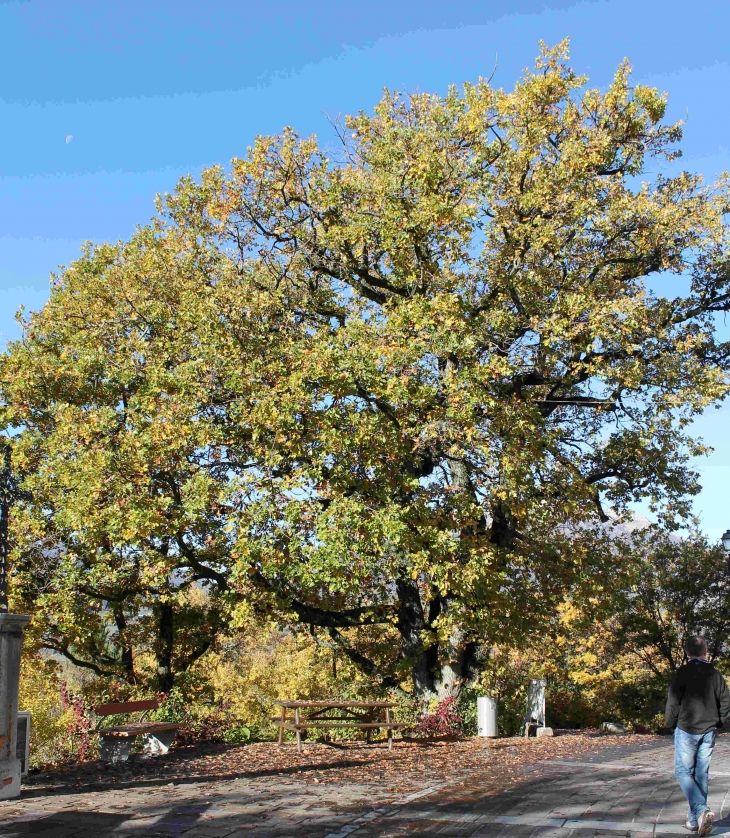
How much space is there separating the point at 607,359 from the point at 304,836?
11699mm

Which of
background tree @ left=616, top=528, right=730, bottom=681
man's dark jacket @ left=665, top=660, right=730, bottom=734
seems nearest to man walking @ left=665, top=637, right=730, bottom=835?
man's dark jacket @ left=665, top=660, right=730, bottom=734

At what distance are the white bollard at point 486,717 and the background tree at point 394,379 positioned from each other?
4.26 feet

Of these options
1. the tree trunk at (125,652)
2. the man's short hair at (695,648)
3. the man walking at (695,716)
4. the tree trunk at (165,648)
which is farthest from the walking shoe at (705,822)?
the tree trunk at (125,652)

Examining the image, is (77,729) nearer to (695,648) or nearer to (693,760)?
(693,760)

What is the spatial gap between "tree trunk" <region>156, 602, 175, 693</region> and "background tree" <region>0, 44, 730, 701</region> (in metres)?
1.82

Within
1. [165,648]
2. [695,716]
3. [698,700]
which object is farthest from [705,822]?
[165,648]

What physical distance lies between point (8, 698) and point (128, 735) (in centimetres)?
431

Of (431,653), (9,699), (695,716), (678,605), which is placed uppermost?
(678,605)

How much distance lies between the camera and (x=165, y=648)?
67.9 feet

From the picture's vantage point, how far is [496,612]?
15344mm

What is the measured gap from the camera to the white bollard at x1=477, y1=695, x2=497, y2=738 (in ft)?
51.5

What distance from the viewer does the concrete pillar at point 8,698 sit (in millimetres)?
8406

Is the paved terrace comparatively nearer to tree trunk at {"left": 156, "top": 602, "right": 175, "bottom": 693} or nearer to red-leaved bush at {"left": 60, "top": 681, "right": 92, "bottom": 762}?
red-leaved bush at {"left": 60, "top": 681, "right": 92, "bottom": 762}

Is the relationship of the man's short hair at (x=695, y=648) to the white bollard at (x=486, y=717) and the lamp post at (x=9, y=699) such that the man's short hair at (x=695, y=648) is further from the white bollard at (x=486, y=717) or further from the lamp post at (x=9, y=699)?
the white bollard at (x=486, y=717)
